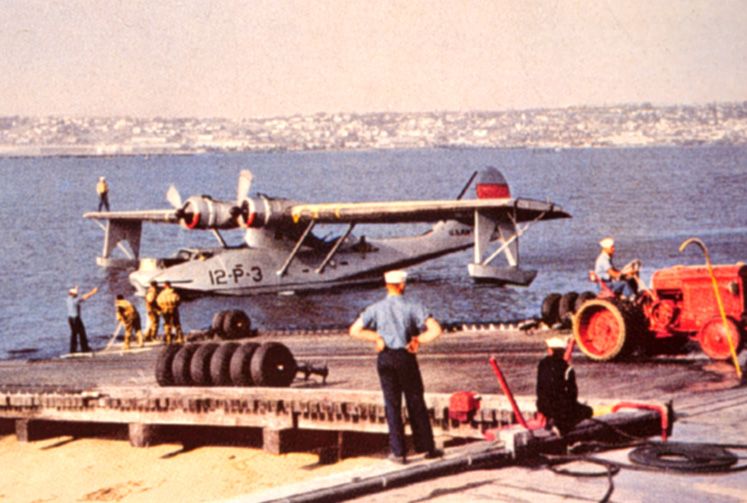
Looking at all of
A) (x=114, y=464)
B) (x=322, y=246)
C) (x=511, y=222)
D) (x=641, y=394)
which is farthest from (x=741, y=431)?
(x=322, y=246)

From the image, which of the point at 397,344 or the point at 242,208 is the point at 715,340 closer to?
the point at 397,344

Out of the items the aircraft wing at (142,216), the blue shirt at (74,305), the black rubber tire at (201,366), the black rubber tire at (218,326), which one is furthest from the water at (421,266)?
the black rubber tire at (201,366)

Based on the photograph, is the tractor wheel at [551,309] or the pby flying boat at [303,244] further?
the pby flying boat at [303,244]

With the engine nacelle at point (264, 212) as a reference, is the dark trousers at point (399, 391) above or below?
below

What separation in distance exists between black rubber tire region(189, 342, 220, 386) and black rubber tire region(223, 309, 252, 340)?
10887 millimetres

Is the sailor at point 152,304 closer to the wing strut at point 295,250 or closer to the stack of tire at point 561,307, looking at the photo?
the stack of tire at point 561,307

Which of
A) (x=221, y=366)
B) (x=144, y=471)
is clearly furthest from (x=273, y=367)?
(x=144, y=471)

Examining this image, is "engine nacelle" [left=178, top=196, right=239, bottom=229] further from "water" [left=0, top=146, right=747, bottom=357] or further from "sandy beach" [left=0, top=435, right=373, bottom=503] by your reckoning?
"sandy beach" [left=0, top=435, right=373, bottom=503]

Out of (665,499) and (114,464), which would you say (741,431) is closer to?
(665,499)

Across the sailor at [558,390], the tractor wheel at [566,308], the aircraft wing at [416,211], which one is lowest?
the sailor at [558,390]

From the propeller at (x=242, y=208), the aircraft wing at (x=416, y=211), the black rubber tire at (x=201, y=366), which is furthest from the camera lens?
the propeller at (x=242, y=208)

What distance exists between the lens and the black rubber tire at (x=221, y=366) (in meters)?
22.0

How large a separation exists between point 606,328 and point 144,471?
8.93m

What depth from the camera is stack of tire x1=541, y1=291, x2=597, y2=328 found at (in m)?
28.0
